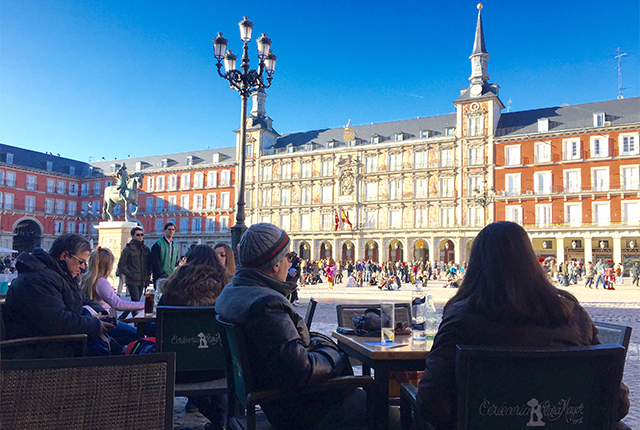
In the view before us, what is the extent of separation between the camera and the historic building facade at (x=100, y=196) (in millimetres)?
45281

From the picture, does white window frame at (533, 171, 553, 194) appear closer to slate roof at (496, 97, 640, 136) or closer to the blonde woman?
slate roof at (496, 97, 640, 136)

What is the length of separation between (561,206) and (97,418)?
36.3 metres

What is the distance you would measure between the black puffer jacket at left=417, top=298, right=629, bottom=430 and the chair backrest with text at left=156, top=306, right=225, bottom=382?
Answer: 1.44m

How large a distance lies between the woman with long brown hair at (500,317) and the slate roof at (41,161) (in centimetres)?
5300

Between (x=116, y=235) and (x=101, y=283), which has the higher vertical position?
(x=116, y=235)

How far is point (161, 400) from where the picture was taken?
1.46 m

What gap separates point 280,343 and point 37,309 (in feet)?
5.89

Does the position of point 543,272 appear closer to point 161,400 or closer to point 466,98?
point 161,400

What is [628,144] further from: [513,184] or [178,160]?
[178,160]

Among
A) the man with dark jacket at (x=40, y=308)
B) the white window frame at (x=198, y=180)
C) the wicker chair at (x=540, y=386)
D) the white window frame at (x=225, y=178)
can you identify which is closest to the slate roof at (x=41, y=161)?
the white window frame at (x=198, y=180)

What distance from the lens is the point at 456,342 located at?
67.9 inches

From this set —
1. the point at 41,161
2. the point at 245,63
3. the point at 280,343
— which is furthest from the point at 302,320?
the point at 41,161

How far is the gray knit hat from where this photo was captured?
2.22 m

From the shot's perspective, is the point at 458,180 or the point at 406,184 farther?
the point at 406,184
